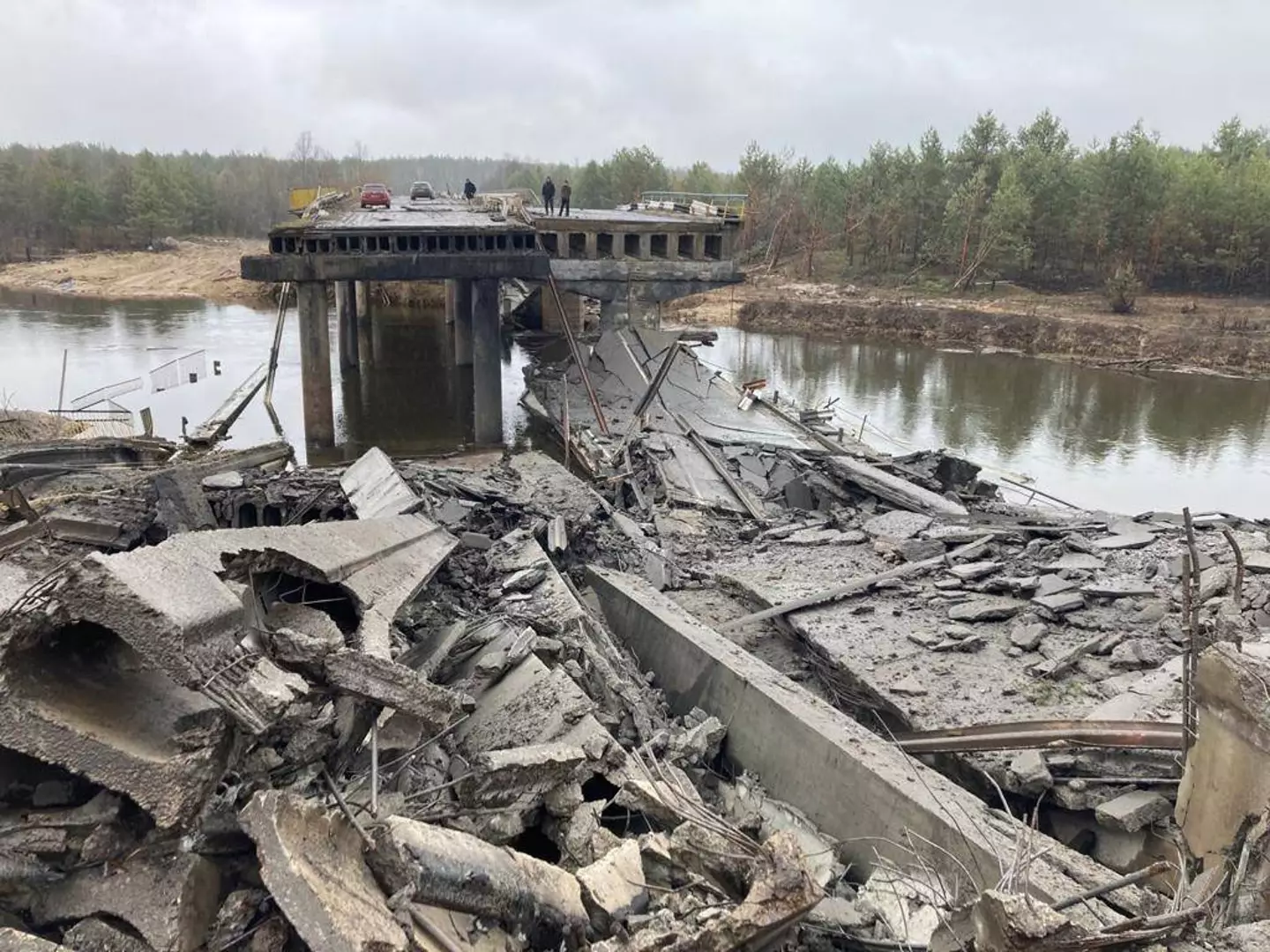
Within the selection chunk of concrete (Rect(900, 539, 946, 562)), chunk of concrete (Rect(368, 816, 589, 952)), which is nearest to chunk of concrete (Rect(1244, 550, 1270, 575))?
chunk of concrete (Rect(900, 539, 946, 562))

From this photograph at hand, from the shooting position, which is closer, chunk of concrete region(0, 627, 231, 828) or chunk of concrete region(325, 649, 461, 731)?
chunk of concrete region(0, 627, 231, 828)

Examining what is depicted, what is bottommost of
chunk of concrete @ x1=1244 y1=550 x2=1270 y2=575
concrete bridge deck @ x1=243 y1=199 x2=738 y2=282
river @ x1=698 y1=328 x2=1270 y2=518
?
river @ x1=698 y1=328 x2=1270 y2=518

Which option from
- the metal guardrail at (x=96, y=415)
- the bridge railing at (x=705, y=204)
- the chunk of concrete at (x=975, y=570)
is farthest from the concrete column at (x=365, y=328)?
the chunk of concrete at (x=975, y=570)

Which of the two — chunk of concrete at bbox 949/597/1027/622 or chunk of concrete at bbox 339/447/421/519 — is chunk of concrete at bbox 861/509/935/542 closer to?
chunk of concrete at bbox 949/597/1027/622

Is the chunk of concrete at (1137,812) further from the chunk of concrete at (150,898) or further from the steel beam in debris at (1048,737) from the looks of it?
the chunk of concrete at (150,898)

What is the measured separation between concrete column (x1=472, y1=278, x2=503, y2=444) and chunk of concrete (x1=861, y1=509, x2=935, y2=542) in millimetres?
11460

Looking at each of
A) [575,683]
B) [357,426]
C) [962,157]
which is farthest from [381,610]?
[962,157]

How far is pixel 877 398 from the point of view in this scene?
28.6 meters

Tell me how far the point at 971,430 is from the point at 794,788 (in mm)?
20272

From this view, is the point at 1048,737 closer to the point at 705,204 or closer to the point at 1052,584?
the point at 1052,584

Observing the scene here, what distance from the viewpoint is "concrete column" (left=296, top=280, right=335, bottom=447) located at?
19.5 metres

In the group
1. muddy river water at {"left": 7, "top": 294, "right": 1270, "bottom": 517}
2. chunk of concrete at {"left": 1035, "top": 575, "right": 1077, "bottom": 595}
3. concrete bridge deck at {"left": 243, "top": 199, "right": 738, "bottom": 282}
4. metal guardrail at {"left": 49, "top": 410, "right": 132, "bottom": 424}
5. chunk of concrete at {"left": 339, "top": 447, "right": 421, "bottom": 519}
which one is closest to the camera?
chunk of concrete at {"left": 1035, "top": 575, "right": 1077, "bottom": 595}

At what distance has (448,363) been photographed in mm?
30500

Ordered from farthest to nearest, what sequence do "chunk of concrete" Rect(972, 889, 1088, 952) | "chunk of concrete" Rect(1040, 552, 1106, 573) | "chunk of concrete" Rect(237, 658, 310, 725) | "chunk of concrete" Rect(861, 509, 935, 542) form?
Answer: "chunk of concrete" Rect(861, 509, 935, 542)
"chunk of concrete" Rect(1040, 552, 1106, 573)
"chunk of concrete" Rect(237, 658, 310, 725)
"chunk of concrete" Rect(972, 889, 1088, 952)
